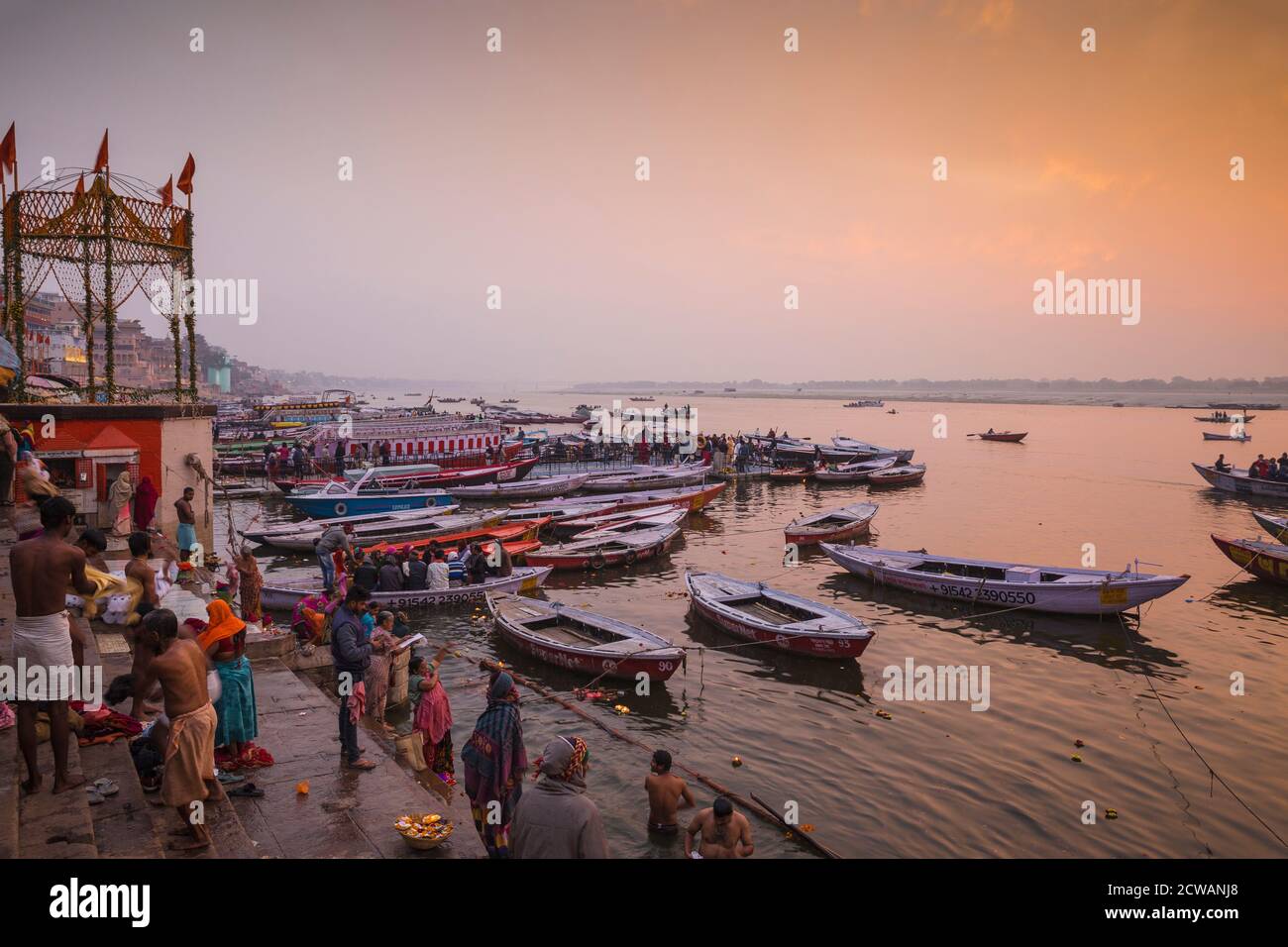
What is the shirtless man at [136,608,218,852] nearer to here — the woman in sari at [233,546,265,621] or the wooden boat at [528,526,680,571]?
the woman in sari at [233,546,265,621]

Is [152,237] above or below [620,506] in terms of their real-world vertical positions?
above

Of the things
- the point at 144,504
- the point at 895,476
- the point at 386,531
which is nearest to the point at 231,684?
the point at 144,504

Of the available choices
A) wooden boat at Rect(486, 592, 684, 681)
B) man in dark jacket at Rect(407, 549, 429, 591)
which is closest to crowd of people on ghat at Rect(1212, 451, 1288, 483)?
wooden boat at Rect(486, 592, 684, 681)

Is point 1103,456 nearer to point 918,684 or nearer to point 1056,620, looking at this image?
Result: point 1056,620

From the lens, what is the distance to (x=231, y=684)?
7547 millimetres

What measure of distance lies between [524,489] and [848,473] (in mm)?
20204

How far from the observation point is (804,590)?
23219mm

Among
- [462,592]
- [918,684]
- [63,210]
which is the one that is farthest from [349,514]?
[918,684]

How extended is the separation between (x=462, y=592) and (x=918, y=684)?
10.7 m

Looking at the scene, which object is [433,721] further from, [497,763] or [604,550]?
[604,550]

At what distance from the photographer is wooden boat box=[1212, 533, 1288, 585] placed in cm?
2294
